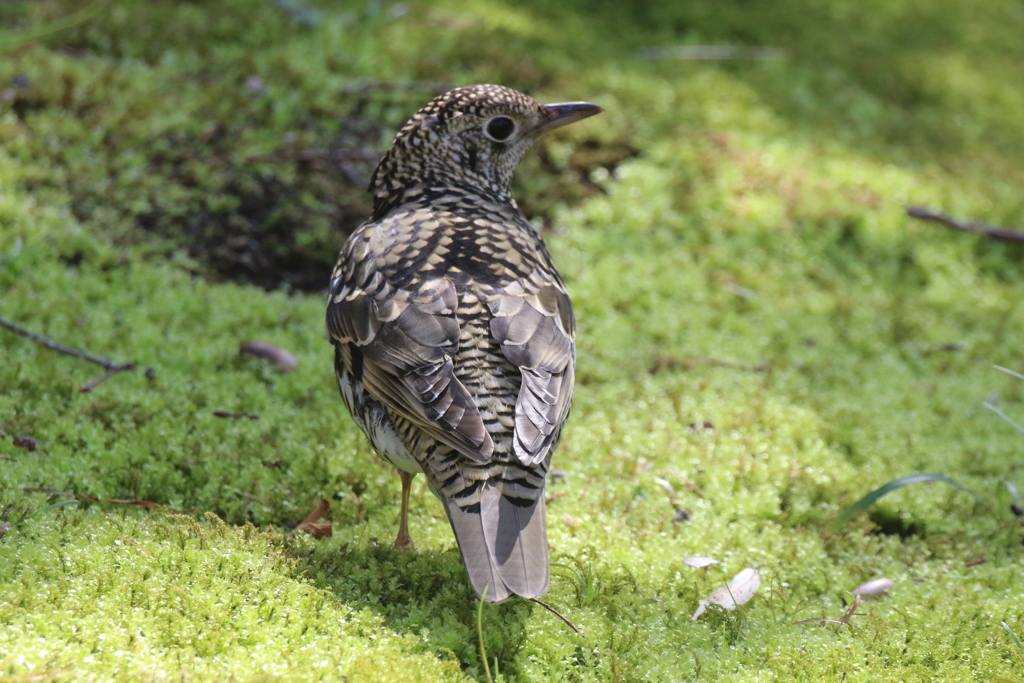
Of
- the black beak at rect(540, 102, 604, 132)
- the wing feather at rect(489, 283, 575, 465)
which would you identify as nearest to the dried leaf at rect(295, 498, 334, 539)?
the wing feather at rect(489, 283, 575, 465)

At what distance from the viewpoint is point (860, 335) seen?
238 inches

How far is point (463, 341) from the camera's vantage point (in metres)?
3.66

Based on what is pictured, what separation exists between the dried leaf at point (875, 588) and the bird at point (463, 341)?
1.52 meters

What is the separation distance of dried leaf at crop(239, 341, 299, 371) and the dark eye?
1.60m

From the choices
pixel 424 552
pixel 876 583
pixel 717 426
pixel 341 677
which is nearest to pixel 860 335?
pixel 717 426

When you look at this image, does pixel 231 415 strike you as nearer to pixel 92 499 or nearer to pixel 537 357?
pixel 92 499

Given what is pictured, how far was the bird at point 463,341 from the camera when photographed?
332 centimetres

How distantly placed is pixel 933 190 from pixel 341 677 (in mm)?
6070

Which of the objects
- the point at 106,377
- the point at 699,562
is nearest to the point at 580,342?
the point at 699,562

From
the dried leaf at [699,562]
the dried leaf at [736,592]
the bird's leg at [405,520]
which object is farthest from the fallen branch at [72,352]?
the dried leaf at [736,592]

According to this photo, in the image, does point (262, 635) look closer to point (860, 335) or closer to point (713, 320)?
point (713, 320)

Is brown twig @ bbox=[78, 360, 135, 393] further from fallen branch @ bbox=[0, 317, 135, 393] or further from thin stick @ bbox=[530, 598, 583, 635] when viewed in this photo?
thin stick @ bbox=[530, 598, 583, 635]

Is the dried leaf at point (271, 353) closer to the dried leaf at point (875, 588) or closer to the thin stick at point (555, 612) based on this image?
the thin stick at point (555, 612)

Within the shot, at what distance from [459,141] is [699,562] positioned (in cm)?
235
